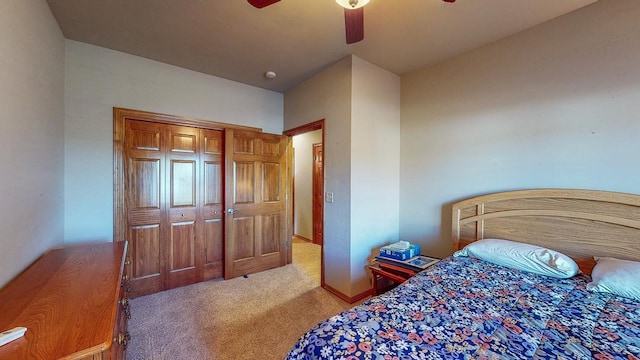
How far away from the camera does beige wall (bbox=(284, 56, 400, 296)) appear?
2592 mm

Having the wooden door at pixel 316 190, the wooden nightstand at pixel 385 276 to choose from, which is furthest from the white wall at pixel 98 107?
the wooden nightstand at pixel 385 276

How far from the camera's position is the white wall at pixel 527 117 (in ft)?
5.65

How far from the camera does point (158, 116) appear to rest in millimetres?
2740

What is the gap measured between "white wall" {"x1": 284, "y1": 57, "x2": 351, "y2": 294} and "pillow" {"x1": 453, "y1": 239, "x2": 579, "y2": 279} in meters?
1.16

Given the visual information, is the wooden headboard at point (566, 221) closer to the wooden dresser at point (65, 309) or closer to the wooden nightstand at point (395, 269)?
the wooden nightstand at point (395, 269)

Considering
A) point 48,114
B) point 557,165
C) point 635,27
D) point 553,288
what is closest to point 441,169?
point 557,165

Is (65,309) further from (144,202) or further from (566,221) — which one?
(566,221)

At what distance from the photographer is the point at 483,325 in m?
1.12

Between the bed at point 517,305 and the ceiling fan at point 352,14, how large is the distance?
5.43 feet

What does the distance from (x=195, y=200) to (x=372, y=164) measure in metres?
2.23

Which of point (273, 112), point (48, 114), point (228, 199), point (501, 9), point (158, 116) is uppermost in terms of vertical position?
point (501, 9)

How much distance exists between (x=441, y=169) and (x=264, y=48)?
229 centimetres

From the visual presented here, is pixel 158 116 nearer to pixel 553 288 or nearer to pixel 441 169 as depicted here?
pixel 441 169

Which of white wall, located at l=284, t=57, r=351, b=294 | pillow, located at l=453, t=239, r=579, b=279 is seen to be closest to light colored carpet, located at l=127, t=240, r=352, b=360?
white wall, located at l=284, t=57, r=351, b=294
